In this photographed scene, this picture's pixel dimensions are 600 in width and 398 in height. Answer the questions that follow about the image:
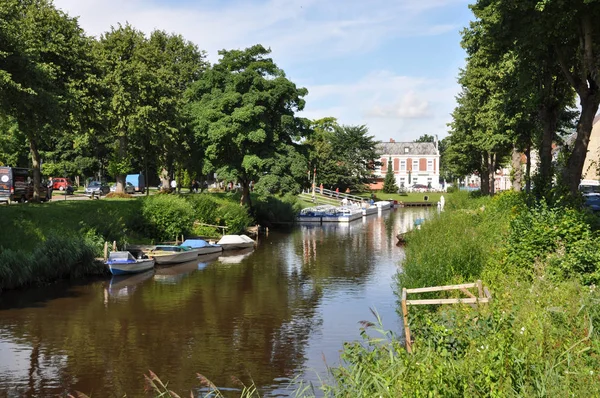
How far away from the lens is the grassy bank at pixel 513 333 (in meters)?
8.08

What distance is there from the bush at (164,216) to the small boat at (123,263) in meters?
8.10

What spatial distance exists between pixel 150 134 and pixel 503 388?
47112mm

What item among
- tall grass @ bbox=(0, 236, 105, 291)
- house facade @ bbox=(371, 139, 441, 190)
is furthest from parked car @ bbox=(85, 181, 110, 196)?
house facade @ bbox=(371, 139, 441, 190)

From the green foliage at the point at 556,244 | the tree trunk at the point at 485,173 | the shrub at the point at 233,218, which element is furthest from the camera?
the tree trunk at the point at 485,173

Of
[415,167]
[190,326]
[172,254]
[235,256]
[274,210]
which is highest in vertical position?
[415,167]

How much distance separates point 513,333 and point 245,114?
143 feet

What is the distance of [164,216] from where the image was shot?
4041 cm

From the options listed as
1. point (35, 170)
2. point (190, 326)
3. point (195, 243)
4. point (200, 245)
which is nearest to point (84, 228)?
point (195, 243)

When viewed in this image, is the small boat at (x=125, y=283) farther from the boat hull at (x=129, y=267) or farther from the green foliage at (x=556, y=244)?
the green foliage at (x=556, y=244)

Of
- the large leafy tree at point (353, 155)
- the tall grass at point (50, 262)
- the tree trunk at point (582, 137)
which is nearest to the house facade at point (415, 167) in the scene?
the large leafy tree at point (353, 155)

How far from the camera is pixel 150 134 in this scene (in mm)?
51656

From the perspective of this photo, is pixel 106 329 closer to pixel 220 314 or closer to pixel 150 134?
pixel 220 314

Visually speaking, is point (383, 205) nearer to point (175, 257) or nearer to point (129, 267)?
point (175, 257)

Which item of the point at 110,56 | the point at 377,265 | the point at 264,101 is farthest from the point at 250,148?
the point at 377,265
